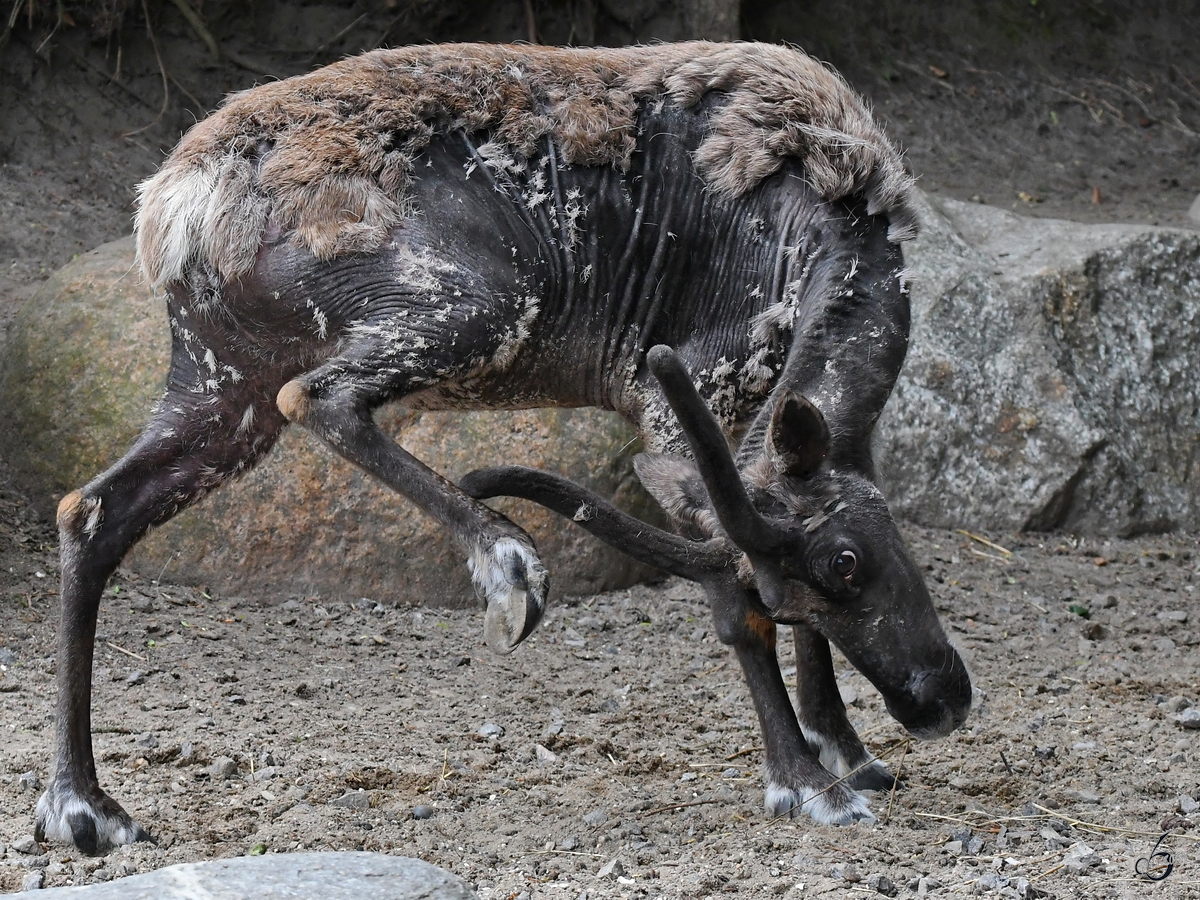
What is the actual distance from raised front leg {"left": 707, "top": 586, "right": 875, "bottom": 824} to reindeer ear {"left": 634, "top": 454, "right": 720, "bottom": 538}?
1.16ft

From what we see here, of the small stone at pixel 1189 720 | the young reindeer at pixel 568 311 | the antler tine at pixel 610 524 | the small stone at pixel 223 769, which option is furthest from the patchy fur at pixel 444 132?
the small stone at pixel 1189 720

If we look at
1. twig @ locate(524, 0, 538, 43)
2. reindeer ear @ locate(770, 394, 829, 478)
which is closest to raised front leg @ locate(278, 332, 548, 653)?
reindeer ear @ locate(770, 394, 829, 478)

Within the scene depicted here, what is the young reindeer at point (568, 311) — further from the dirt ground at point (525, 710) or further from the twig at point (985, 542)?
the twig at point (985, 542)

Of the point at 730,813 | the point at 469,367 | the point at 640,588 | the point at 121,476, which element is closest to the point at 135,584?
the point at 121,476

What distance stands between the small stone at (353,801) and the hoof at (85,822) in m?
0.54

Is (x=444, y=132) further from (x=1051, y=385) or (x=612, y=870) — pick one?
(x=1051, y=385)

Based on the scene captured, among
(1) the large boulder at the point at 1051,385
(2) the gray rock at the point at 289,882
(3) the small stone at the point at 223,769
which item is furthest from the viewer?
(1) the large boulder at the point at 1051,385

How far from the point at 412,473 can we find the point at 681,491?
76 centimetres

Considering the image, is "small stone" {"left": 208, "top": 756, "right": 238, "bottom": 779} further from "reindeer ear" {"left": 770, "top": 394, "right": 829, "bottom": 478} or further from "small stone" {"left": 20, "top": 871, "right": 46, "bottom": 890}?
"reindeer ear" {"left": 770, "top": 394, "right": 829, "bottom": 478}

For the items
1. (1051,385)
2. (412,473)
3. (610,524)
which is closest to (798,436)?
(610,524)

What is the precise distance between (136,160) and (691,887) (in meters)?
6.12

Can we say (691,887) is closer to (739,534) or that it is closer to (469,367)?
(739,534)

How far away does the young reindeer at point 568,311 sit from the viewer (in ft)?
11.8

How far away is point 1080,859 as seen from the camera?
333 centimetres
